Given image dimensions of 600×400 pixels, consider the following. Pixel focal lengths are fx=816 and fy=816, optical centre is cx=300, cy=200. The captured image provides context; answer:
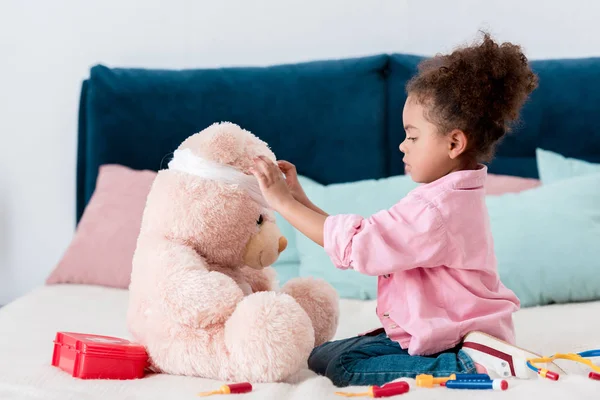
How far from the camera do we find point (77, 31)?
290cm

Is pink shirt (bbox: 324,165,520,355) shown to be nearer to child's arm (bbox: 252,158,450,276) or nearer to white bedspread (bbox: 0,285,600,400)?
child's arm (bbox: 252,158,450,276)

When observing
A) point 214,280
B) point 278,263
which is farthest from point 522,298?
point 214,280

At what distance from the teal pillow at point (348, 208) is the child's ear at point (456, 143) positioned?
82 centimetres

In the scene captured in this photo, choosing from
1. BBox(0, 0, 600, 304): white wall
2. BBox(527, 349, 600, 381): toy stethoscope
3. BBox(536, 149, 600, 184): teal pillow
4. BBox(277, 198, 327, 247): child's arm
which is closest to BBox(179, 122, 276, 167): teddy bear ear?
BBox(277, 198, 327, 247): child's arm

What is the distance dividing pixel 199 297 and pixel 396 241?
12.8 inches

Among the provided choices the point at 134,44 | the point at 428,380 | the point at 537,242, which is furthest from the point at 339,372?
the point at 134,44

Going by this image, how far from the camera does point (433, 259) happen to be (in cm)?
132

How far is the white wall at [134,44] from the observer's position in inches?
111

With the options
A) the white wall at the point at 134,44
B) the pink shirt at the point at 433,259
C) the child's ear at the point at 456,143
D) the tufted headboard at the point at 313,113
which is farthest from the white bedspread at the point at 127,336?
the white wall at the point at 134,44

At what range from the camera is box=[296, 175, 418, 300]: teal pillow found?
2.17 meters

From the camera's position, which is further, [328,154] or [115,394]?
[328,154]

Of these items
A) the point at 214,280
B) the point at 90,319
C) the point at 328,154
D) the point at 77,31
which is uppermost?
the point at 77,31

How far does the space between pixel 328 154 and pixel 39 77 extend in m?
1.11

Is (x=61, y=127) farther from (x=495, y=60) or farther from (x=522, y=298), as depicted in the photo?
(x=495, y=60)
